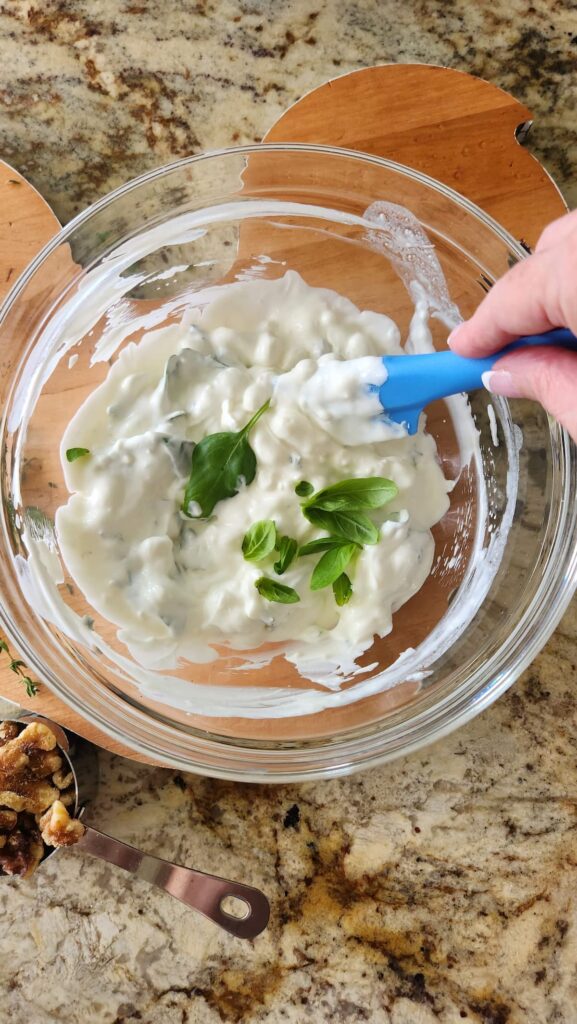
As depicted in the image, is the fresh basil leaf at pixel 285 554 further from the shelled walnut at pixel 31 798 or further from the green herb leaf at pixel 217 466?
the shelled walnut at pixel 31 798

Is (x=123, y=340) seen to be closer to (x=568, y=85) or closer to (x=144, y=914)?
(x=568, y=85)

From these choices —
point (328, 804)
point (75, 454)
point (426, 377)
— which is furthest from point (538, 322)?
point (328, 804)

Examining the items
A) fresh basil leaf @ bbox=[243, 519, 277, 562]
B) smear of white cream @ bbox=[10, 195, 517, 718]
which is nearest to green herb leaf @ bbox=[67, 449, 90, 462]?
smear of white cream @ bbox=[10, 195, 517, 718]

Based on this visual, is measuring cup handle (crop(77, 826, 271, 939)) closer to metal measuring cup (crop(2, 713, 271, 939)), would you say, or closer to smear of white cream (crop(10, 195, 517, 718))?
metal measuring cup (crop(2, 713, 271, 939))

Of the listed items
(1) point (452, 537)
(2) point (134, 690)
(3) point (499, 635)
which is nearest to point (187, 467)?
(2) point (134, 690)

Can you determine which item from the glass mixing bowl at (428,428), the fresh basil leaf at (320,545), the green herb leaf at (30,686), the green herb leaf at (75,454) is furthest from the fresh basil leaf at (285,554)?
the green herb leaf at (30,686)

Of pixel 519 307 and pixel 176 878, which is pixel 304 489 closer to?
pixel 519 307
